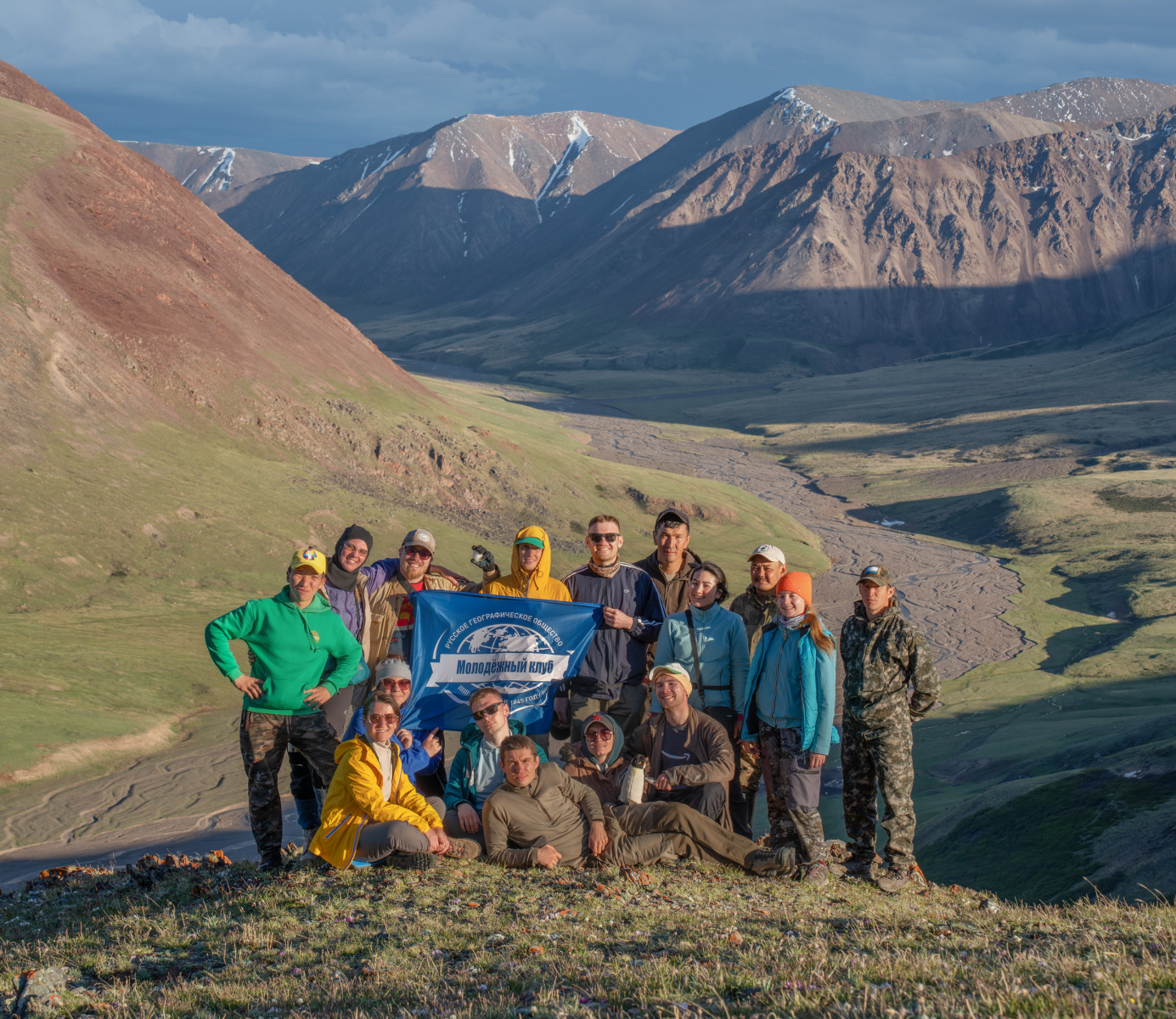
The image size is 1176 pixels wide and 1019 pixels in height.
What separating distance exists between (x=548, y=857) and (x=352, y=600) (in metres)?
3.28

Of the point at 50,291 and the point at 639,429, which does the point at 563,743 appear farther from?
the point at 639,429

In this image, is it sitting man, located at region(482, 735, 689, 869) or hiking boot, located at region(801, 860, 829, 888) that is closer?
sitting man, located at region(482, 735, 689, 869)

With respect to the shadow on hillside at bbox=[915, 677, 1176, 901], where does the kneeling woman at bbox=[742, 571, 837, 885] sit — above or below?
above

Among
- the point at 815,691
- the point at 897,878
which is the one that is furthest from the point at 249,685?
the point at 897,878

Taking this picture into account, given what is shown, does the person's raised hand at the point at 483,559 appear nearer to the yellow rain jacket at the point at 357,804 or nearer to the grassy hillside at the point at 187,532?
the yellow rain jacket at the point at 357,804

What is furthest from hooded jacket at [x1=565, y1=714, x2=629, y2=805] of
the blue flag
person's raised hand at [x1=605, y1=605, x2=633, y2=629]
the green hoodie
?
the green hoodie

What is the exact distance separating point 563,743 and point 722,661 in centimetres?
221

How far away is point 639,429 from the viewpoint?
114438mm

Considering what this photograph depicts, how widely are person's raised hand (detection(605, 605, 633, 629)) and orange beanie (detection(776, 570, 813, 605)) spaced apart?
5.07ft

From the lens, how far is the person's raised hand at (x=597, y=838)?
360 inches

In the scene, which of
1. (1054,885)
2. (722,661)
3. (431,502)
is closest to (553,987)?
(722,661)

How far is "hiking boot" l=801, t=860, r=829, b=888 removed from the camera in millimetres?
9203

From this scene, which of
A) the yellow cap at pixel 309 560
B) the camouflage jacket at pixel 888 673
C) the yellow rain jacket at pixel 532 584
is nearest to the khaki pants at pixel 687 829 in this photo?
the camouflage jacket at pixel 888 673

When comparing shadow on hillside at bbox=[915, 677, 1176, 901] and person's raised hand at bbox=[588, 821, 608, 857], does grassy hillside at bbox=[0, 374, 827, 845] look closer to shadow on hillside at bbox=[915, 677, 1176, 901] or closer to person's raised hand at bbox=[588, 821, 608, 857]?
person's raised hand at bbox=[588, 821, 608, 857]
